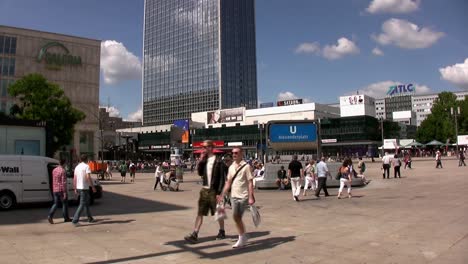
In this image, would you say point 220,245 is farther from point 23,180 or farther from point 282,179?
point 282,179

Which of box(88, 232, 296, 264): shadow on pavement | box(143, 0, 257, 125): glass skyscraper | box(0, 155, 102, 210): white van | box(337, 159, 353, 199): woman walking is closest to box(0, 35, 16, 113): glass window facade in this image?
box(0, 155, 102, 210): white van

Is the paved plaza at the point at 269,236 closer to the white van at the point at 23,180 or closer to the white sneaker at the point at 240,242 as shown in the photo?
the white sneaker at the point at 240,242

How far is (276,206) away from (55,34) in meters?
65.5

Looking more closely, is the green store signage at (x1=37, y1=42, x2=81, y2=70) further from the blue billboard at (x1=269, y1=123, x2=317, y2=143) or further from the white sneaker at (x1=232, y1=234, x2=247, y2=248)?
the white sneaker at (x1=232, y1=234, x2=247, y2=248)

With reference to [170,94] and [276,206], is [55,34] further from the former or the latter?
[170,94]

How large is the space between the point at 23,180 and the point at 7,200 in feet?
2.63

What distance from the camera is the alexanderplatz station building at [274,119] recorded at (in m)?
103

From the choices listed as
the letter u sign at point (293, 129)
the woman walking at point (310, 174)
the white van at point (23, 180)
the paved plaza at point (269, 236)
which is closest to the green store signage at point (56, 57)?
the letter u sign at point (293, 129)

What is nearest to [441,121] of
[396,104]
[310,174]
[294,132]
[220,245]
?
[294,132]

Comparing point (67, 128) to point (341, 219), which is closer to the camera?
point (341, 219)

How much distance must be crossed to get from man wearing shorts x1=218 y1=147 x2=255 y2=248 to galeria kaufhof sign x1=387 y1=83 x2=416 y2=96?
184800 millimetres

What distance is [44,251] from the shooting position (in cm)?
708

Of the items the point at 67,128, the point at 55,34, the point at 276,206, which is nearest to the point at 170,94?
the point at 55,34

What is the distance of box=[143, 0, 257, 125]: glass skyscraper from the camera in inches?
5915
